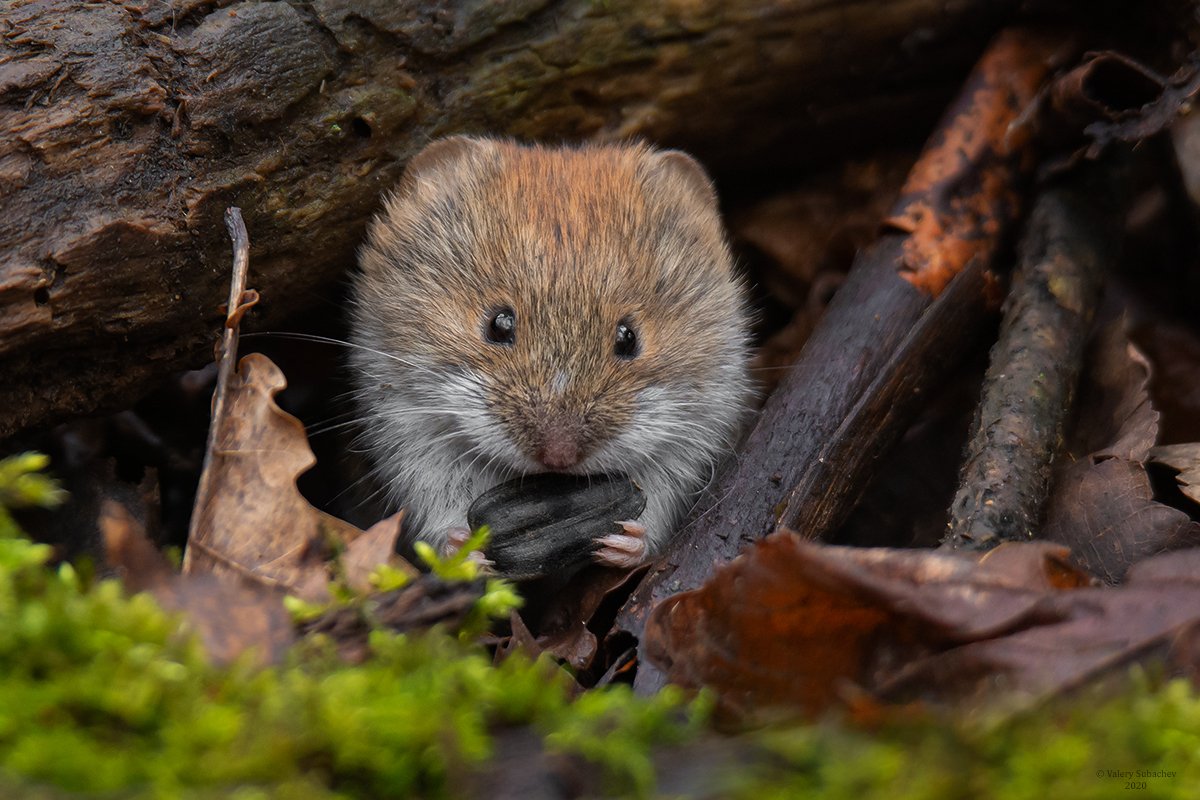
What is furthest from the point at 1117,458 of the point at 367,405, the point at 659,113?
the point at 367,405

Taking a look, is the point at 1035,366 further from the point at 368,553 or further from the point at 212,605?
the point at 212,605

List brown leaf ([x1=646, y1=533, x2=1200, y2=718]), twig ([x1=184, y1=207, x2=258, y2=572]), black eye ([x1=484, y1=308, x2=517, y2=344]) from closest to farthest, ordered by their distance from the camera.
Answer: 1. brown leaf ([x1=646, y1=533, x2=1200, y2=718])
2. twig ([x1=184, y1=207, x2=258, y2=572])
3. black eye ([x1=484, y1=308, x2=517, y2=344])

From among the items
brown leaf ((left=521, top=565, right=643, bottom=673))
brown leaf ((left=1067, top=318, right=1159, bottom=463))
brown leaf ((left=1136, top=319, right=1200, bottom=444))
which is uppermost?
brown leaf ((left=1067, top=318, right=1159, bottom=463))

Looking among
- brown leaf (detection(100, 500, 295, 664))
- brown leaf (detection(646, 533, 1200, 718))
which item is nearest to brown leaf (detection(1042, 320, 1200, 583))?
brown leaf (detection(646, 533, 1200, 718))

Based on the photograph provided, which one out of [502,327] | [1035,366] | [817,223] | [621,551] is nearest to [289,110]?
[502,327]

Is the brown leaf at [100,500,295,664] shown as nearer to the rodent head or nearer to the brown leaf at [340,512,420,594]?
the brown leaf at [340,512,420,594]
